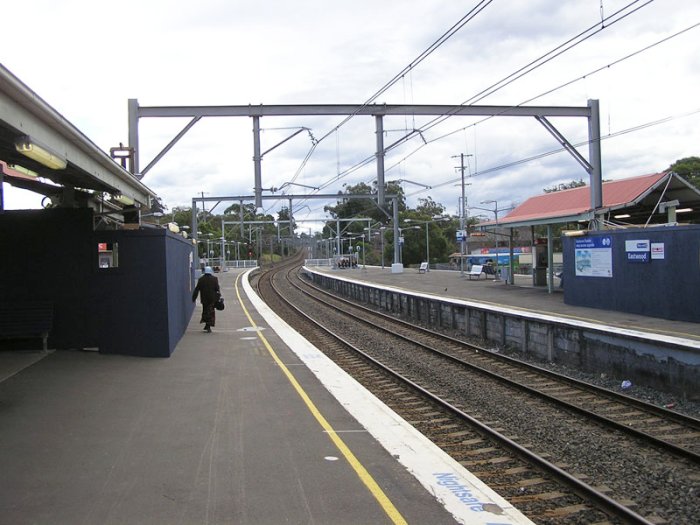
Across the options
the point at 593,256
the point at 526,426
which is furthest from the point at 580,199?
the point at 526,426

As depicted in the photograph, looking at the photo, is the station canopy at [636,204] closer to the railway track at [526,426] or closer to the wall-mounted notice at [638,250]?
the wall-mounted notice at [638,250]

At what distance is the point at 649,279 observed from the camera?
15.3m

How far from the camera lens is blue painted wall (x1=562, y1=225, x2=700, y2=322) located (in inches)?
551

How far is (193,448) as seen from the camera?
5727 mm

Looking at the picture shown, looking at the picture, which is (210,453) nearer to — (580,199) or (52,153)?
(52,153)

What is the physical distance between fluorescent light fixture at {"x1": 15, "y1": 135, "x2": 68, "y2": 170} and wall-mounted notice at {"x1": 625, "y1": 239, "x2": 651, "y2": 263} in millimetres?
13810

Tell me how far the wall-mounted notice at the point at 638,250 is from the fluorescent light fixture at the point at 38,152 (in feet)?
45.3

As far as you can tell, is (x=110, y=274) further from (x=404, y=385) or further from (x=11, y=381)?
(x=404, y=385)

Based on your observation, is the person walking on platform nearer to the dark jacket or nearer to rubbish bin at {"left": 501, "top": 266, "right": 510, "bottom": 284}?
the dark jacket

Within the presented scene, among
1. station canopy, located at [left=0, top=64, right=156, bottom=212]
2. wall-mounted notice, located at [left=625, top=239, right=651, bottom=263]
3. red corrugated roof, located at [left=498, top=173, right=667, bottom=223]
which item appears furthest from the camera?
red corrugated roof, located at [left=498, top=173, right=667, bottom=223]

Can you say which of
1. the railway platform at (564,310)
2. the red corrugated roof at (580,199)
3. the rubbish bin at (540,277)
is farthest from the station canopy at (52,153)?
the rubbish bin at (540,277)

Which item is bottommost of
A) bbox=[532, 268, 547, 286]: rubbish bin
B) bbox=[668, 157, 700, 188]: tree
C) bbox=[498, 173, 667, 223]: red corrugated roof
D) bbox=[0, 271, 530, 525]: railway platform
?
bbox=[0, 271, 530, 525]: railway platform

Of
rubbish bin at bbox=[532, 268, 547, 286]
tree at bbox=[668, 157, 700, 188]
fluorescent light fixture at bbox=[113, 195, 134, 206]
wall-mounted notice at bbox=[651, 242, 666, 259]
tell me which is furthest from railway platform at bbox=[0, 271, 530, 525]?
tree at bbox=[668, 157, 700, 188]

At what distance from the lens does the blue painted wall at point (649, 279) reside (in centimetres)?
1400
